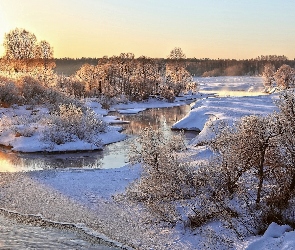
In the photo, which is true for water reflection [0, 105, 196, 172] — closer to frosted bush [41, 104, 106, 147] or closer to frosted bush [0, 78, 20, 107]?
frosted bush [41, 104, 106, 147]

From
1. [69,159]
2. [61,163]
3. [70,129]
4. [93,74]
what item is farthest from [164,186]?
[93,74]

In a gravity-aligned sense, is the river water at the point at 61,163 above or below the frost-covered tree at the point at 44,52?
below

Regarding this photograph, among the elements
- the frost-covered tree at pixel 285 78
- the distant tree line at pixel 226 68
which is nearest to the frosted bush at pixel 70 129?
the frost-covered tree at pixel 285 78

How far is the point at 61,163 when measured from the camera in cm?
2486

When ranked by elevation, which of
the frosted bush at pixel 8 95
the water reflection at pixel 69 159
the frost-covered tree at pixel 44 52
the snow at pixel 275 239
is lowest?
the water reflection at pixel 69 159

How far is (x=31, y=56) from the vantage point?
3036 inches

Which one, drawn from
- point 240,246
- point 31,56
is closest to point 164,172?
point 240,246

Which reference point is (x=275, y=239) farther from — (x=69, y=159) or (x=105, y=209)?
(x=69, y=159)

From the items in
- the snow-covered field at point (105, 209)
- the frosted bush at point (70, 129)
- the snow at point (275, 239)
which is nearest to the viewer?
the snow at point (275, 239)

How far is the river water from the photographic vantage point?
41.0 feet

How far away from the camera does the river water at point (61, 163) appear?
12.5 meters

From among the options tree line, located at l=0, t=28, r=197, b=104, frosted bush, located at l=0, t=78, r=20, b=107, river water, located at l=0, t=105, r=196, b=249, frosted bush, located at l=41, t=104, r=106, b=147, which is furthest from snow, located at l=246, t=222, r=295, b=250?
tree line, located at l=0, t=28, r=197, b=104

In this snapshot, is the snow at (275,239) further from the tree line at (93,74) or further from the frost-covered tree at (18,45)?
the frost-covered tree at (18,45)

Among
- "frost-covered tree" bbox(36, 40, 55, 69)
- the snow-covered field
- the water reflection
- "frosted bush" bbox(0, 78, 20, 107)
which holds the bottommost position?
the water reflection
